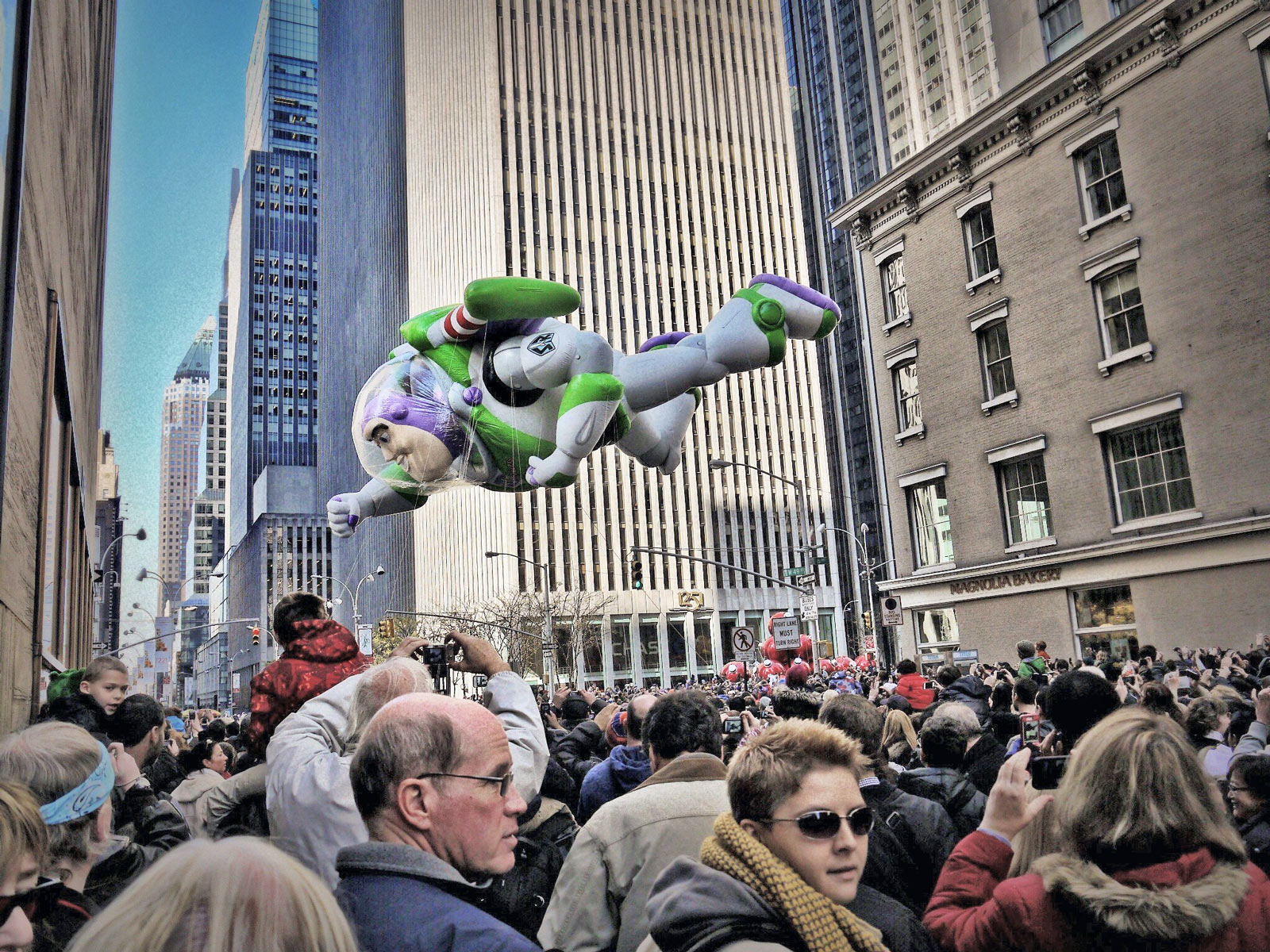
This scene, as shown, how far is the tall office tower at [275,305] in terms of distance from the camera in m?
139

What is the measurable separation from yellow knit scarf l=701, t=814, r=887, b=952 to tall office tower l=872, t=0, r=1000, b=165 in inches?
1027

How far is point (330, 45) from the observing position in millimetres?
133750

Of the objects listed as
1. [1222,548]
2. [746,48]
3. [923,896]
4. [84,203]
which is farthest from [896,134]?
[746,48]

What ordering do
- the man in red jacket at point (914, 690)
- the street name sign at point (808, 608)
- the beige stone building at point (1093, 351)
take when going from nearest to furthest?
the man in red jacket at point (914, 690)
the beige stone building at point (1093, 351)
the street name sign at point (808, 608)

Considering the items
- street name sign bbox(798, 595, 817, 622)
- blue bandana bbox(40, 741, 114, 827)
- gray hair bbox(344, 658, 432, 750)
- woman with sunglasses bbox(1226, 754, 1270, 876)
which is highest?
street name sign bbox(798, 595, 817, 622)

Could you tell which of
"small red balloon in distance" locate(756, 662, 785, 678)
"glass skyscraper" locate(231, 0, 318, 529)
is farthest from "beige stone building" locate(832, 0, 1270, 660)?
"glass skyscraper" locate(231, 0, 318, 529)

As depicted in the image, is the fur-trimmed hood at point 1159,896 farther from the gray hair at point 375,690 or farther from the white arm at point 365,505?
the white arm at point 365,505

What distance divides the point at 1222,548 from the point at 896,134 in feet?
48.2

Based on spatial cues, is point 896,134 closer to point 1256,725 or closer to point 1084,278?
point 1084,278

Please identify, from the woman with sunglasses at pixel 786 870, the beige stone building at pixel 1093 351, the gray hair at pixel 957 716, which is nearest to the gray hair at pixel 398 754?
the woman with sunglasses at pixel 786 870

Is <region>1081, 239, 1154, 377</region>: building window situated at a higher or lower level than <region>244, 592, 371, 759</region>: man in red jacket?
higher

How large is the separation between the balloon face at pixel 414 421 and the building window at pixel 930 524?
63.3ft

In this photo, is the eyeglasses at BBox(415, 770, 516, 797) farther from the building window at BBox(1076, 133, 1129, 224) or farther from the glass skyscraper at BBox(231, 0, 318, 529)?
the glass skyscraper at BBox(231, 0, 318, 529)

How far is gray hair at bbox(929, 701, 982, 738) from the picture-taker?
5.41 metres
